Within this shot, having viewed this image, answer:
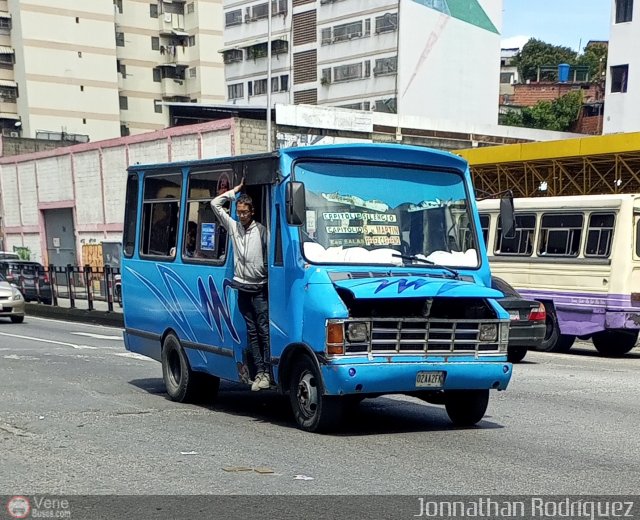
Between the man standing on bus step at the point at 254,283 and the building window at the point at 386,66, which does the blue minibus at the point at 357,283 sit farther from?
the building window at the point at 386,66

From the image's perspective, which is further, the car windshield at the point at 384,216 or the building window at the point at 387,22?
the building window at the point at 387,22

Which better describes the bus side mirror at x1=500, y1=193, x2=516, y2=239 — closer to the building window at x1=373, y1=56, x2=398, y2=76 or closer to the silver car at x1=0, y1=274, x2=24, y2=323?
the silver car at x1=0, y1=274, x2=24, y2=323

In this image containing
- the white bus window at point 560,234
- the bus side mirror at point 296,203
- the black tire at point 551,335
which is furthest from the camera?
the black tire at point 551,335

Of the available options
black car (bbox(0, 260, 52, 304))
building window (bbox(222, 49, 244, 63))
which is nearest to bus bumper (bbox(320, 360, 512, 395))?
black car (bbox(0, 260, 52, 304))

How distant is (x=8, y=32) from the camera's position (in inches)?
2889

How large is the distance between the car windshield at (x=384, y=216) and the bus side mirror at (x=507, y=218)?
0.55 metres

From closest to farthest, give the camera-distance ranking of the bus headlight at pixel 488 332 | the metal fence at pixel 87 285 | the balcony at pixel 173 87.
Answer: the bus headlight at pixel 488 332 < the metal fence at pixel 87 285 < the balcony at pixel 173 87

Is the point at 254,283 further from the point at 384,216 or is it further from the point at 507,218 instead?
the point at 507,218

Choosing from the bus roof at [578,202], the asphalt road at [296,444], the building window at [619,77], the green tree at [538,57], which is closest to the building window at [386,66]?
the building window at [619,77]

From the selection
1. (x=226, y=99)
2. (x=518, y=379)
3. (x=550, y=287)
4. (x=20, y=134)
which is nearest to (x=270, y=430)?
(x=518, y=379)

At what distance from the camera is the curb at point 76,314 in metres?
26.1

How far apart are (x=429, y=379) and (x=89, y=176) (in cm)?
4028

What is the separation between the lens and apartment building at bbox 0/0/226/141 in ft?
240

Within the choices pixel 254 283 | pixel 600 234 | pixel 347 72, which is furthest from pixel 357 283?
pixel 347 72
